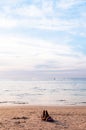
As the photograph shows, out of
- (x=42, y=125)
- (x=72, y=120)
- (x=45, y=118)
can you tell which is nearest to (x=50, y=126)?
(x=42, y=125)

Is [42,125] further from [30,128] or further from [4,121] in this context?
[4,121]

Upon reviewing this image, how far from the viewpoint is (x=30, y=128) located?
14.3 metres

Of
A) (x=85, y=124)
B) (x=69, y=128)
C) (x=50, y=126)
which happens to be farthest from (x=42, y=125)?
(x=85, y=124)

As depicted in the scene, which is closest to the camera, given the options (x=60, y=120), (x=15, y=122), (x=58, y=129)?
(x=58, y=129)

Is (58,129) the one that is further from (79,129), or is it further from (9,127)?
(9,127)

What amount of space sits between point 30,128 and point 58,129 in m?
1.55

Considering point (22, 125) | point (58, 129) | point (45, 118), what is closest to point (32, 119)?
point (45, 118)

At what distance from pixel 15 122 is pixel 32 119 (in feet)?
5.00

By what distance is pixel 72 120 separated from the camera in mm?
17078

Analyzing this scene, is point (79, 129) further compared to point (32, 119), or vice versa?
point (32, 119)

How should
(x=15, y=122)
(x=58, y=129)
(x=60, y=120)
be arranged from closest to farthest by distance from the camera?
(x=58, y=129) < (x=15, y=122) < (x=60, y=120)

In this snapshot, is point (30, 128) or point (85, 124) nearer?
point (30, 128)

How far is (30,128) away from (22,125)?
86 centimetres

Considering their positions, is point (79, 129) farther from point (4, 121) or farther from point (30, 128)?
point (4, 121)
